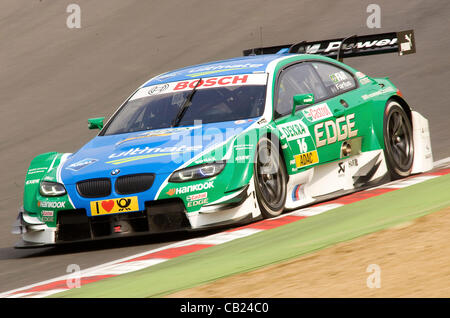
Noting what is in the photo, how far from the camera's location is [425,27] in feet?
60.8

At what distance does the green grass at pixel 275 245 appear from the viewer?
5570 mm

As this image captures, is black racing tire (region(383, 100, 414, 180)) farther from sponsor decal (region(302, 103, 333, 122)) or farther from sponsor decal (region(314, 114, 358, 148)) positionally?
sponsor decal (region(302, 103, 333, 122))

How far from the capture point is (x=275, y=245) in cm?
645

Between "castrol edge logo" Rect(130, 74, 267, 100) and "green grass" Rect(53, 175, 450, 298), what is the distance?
Answer: 57.9 inches

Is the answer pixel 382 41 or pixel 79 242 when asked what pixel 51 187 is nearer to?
pixel 79 242

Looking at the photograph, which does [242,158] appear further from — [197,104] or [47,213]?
[47,213]

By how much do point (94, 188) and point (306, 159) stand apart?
1.90 meters

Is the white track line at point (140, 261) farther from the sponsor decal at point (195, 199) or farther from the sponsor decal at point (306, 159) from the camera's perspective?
the sponsor decal at point (306, 159)

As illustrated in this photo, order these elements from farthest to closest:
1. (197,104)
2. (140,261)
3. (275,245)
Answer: (197,104)
(140,261)
(275,245)

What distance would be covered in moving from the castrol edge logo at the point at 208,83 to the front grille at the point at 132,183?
1.53 metres

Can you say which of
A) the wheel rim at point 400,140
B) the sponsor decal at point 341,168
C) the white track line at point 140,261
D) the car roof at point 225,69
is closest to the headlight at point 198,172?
the white track line at point 140,261

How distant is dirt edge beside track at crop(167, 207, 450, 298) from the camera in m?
4.76

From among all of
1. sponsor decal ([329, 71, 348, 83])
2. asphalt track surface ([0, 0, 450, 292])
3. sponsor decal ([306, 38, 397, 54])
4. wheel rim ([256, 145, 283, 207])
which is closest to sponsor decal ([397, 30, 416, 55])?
sponsor decal ([306, 38, 397, 54])

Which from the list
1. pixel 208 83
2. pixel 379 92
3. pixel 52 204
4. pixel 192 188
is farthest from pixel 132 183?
pixel 379 92
